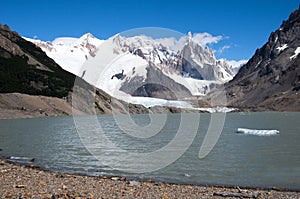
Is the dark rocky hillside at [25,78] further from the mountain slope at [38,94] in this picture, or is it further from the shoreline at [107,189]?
the shoreline at [107,189]

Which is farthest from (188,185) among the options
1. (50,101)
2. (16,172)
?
(50,101)

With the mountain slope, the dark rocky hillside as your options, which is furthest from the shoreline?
the dark rocky hillside

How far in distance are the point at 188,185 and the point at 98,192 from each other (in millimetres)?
5696

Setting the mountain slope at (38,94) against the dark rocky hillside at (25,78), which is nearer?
the mountain slope at (38,94)

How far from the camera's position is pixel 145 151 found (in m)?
33.6

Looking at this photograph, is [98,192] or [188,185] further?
[188,185]

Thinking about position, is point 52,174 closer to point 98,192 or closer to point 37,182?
point 37,182

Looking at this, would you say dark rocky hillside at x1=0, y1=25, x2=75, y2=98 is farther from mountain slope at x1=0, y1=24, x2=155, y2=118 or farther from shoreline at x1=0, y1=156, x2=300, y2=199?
shoreline at x1=0, y1=156, x2=300, y2=199

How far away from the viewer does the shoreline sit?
1529 cm

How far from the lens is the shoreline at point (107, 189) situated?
50.2ft

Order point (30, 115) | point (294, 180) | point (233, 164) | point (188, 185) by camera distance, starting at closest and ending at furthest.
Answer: point (188, 185) < point (294, 180) < point (233, 164) < point (30, 115)

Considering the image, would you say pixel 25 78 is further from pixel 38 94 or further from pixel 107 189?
pixel 107 189

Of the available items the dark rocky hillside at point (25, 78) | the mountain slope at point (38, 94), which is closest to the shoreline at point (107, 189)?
the mountain slope at point (38, 94)

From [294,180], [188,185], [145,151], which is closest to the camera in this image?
[188,185]
